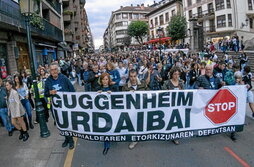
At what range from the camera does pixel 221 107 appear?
4766 millimetres

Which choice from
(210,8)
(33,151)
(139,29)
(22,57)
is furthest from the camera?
(139,29)

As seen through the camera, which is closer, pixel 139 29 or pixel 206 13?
pixel 206 13

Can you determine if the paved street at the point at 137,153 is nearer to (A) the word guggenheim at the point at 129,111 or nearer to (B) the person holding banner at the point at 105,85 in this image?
(B) the person holding banner at the point at 105,85

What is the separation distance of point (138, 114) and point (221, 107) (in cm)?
186

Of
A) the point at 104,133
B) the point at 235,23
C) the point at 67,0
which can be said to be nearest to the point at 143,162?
the point at 104,133

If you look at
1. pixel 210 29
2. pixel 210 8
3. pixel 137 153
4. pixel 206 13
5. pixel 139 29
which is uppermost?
pixel 139 29

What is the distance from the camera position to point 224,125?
476 cm

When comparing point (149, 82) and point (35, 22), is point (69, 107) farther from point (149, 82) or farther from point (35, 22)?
point (35, 22)

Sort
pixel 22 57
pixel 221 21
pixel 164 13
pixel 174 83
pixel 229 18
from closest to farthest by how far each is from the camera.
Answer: pixel 174 83, pixel 22 57, pixel 229 18, pixel 221 21, pixel 164 13

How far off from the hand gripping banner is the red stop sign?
21 millimetres

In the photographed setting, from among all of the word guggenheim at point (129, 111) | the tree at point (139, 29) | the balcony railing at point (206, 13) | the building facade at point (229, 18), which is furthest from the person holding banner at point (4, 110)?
the tree at point (139, 29)

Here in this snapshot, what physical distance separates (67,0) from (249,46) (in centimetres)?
3310

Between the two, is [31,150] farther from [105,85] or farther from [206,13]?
Answer: [206,13]

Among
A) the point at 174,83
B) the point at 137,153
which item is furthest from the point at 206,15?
the point at 137,153
